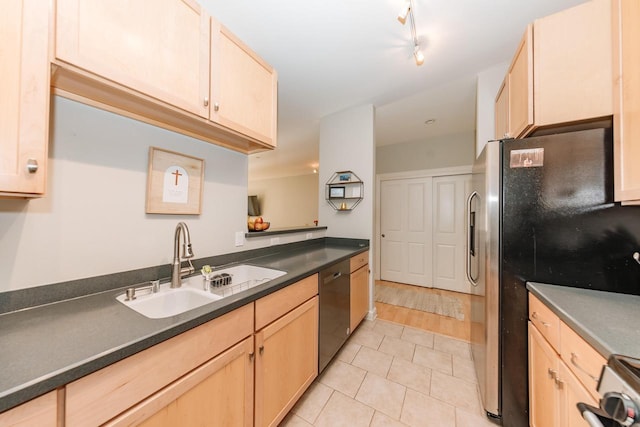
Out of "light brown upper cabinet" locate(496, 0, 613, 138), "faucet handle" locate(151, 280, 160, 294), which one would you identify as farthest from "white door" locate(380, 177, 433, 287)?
"faucet handle" locate(151, 280, 160, 294)

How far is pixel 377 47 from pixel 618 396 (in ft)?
7.12

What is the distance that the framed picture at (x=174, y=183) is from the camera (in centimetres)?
125

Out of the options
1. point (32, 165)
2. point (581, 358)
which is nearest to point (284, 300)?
point (32, 165)

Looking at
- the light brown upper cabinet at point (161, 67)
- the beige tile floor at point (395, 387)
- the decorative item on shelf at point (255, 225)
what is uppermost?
the light brown upper cabinet at point (161, 67)

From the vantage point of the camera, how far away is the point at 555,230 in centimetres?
A: 119

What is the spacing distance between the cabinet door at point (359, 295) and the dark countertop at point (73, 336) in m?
1.29

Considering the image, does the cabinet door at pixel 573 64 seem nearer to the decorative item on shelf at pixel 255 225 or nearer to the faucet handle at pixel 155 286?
the decorative item on shelf at pixel 255 225

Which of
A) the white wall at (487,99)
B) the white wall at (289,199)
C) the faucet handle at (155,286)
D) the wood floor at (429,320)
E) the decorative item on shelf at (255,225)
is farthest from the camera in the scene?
the white wall at (289,199)

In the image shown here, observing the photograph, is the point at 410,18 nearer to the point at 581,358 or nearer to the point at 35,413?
the point at 581,358

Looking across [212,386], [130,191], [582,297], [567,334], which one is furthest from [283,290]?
[582,297]

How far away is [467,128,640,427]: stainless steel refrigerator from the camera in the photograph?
1097mm

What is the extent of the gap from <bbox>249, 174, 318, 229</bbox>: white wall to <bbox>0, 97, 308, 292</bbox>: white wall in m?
4.70

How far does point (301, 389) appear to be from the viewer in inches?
54.7

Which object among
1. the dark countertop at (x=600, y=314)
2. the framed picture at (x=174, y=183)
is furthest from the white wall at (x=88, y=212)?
the dark countertop at (x=600, y=314)
